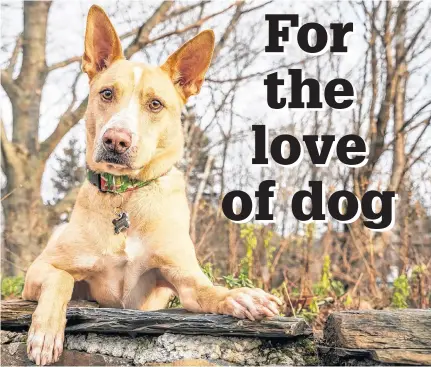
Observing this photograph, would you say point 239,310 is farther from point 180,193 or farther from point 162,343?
point 180,193

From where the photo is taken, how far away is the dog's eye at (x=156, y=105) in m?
3.03

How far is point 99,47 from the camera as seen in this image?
330 cm

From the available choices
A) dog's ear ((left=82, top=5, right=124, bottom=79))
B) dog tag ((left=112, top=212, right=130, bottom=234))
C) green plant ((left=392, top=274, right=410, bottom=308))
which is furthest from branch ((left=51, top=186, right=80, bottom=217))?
dog tag ((left=112, top=212, right=130, bottom=234))

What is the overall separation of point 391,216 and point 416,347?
480 centimetres

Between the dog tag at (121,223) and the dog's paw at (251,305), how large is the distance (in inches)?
28.3

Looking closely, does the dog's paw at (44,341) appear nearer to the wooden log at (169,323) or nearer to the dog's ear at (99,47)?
the wooden log at (169,323)

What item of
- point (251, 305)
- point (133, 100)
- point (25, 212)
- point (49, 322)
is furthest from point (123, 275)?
point (25, 212)

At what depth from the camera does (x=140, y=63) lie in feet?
10.4

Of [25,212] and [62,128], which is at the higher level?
[62,128]

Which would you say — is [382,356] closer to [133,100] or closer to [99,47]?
[133,100]

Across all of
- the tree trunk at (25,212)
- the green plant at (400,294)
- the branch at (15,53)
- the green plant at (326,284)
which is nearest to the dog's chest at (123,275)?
the green plant at (326,284)

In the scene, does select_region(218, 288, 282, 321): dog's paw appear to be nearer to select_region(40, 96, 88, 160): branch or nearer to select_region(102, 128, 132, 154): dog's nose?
select_region(102, 128, 132, 154): dog's nose

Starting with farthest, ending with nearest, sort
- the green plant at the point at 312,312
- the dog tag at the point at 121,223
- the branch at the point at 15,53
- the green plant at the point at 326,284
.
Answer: the branch at the point at 15,53 < the green plant at the point at 326,284 < the green plant at the point at 312,312 < the dog tag at the point at 121,223

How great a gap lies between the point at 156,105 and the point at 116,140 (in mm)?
426
